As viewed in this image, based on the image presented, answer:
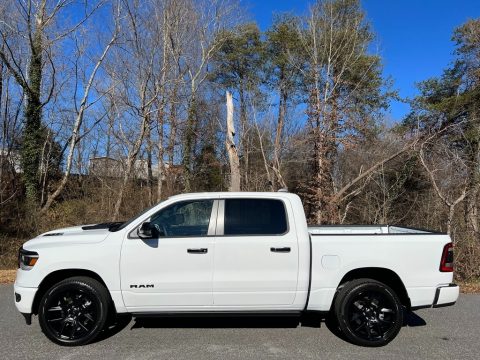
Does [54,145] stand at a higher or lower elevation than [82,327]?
higher

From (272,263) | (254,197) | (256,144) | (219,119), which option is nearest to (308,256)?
(272,263)

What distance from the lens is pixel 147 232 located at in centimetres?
520

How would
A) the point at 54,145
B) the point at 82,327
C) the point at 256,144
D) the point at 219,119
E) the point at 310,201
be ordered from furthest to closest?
the point at 219,119
the point at 256,144
the point at 54,145
the point at 310,201
the point at 82,327

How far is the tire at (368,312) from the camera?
5.30 m

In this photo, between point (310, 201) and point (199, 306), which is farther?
point (310, 201)

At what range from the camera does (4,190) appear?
19.4m

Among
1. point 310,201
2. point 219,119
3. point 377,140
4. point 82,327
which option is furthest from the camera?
point 219,119

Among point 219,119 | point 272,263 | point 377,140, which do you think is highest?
point 219,119

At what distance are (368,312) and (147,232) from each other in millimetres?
2830

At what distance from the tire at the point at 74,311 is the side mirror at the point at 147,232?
775 millimetres

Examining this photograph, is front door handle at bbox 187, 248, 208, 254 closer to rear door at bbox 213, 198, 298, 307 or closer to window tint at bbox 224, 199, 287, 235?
rear door at bbox 213, 198, 298, 307

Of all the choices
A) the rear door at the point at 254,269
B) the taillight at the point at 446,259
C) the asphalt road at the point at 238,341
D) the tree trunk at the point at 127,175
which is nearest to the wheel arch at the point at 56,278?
the asphalt road at the point at 238,341

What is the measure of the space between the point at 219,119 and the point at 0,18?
14.6m

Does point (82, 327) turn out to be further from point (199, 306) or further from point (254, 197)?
point (254, 197)
